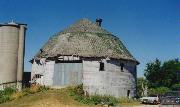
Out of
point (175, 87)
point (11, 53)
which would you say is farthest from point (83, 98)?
point (175, 87)

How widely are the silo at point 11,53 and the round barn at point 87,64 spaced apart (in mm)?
2101

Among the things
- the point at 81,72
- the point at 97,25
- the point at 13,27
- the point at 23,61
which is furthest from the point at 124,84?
the point at 13,27

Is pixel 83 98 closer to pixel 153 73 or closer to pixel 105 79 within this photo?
pixel 105 79

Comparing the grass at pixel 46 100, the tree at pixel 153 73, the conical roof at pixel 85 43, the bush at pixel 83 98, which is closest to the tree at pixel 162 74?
the tree at pixel 153 73

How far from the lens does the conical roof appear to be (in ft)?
125

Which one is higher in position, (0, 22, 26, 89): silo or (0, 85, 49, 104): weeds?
(0, 22, 26, 89): silo

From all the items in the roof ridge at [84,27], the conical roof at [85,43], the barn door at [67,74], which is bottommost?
the barn door at [67,74]

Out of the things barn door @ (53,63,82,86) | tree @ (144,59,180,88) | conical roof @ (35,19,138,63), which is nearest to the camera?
barn door @ (53,63,82,86)

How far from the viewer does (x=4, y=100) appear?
1249 inches

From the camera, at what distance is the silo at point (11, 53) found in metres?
38.3

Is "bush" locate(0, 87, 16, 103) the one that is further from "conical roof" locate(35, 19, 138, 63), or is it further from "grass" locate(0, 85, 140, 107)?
"conical roof" locate(35, 19, 138, 63)

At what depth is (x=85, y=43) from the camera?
39.2 meters

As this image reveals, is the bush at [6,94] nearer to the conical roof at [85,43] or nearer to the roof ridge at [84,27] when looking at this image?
the conical roof at [85,43]

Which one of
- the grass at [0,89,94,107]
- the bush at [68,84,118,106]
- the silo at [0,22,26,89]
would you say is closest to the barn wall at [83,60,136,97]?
the bush at [68,84,118,106]
